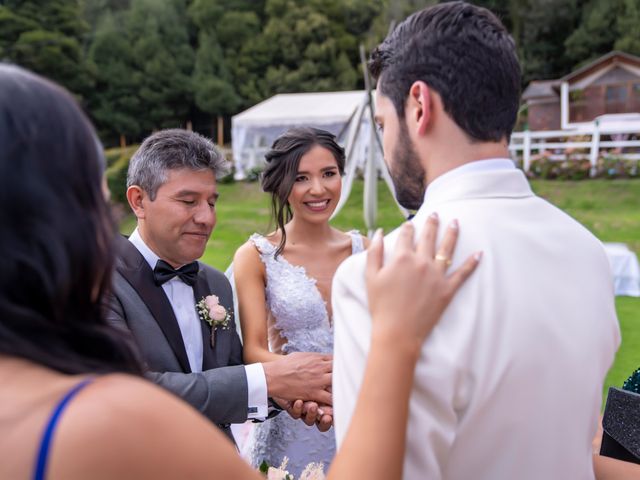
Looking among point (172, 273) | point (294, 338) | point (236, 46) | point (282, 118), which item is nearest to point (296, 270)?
point (294, 338)

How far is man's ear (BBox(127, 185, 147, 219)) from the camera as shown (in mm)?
2423

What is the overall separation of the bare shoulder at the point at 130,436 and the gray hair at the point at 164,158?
1622 millimetres

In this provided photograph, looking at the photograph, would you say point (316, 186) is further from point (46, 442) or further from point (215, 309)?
point (46, 442)

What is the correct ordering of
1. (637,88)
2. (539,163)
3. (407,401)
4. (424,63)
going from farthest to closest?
1. (637,88)
2. (539,163)
3. (424,63)
4. (407,401)

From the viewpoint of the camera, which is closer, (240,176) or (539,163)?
(539,163)

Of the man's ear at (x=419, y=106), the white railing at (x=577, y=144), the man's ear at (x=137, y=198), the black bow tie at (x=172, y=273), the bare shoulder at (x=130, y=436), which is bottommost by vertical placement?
the white railing at (x=577, y=144)

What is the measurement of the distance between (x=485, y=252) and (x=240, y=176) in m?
22.8

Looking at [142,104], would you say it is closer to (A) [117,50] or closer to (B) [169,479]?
(A) [117,50]

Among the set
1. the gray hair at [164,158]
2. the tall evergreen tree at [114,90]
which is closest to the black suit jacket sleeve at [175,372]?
the gray hair at [164,158]

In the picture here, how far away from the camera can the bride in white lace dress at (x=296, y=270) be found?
9.89 feet

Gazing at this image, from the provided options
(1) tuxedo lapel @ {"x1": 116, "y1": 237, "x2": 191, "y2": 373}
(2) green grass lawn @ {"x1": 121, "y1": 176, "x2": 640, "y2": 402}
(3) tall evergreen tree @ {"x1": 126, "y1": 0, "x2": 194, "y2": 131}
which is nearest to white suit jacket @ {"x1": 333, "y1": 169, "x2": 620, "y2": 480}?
(1) tuxedo lapel @ {"x1": 116, "y1": 237, "x2": 191, "y2": 373}

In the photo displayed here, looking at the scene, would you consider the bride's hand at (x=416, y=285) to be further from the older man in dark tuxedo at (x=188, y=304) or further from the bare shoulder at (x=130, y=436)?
the older man in dark tuxedo at (x=188, y=304)

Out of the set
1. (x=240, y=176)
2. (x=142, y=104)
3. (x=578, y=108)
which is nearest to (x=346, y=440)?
(x=240, y=176)

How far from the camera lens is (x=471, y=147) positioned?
1.19 metres
